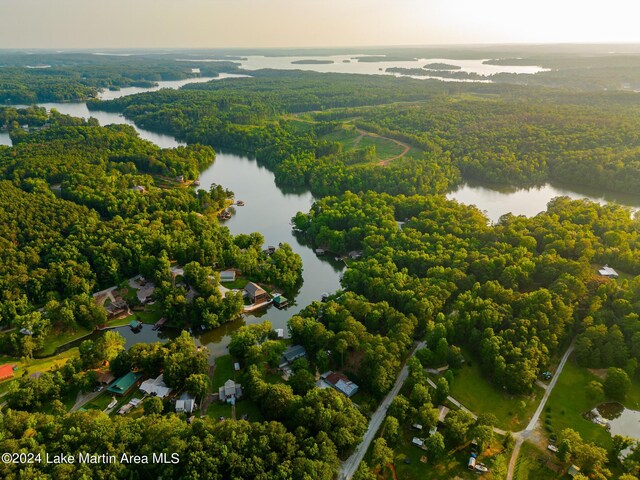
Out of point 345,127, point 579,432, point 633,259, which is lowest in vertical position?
point 579,432

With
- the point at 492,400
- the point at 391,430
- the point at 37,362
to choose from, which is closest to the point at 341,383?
the point at 391,430

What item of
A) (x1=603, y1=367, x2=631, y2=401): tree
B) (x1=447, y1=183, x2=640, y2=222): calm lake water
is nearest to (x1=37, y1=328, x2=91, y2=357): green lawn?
(x1=603, y1=367, x2=631, y2=401): tree

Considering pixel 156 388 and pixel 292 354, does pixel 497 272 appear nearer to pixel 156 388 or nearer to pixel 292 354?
pixel 292 354

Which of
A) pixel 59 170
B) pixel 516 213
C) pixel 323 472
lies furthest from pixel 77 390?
pixel 516 213

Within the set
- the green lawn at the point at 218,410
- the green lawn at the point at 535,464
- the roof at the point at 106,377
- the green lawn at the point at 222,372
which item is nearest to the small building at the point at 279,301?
the green lawn at the point at 222,372

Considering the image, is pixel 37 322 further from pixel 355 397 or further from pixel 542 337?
pixel 542 337

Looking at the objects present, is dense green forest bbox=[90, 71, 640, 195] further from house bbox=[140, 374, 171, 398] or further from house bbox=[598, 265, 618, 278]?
house bbox=[140, 374, 171, 398]
